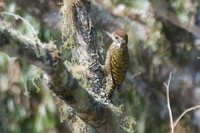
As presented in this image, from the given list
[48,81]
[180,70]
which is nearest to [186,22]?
[180,70]

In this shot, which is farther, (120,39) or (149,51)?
(149,51)

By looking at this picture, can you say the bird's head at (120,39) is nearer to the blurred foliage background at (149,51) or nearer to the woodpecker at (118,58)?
the woodpecker at (118,58)

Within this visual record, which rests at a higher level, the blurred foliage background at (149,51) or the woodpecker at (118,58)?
the blurred foliage background at (149,51)

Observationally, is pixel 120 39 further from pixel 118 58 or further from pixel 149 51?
pixel 149 51

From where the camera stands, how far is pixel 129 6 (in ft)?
13.8

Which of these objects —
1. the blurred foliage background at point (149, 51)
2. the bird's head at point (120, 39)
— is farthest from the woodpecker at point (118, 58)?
the blurred foliage background at point (149, 51)

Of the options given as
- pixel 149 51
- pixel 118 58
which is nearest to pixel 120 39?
pixel 118 58

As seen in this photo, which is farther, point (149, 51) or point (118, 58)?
point (149, 51)

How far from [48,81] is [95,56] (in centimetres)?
53

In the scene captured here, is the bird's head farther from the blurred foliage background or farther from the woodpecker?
the blurred foliage background

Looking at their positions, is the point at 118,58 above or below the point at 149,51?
below

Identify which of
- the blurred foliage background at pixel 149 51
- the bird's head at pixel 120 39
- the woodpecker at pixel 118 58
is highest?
the blurred foliage background at pixel 149 51

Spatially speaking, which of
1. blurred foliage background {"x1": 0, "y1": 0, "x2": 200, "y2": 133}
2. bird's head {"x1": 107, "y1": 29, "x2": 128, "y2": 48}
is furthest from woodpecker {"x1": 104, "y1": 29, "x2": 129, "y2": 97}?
blurred foliage background {"x1": 0, "y1": 0, "x2": 200, "y2": 133}

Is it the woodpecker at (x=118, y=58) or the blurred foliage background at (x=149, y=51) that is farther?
the blurred foliage background at (x=149, y=51)
